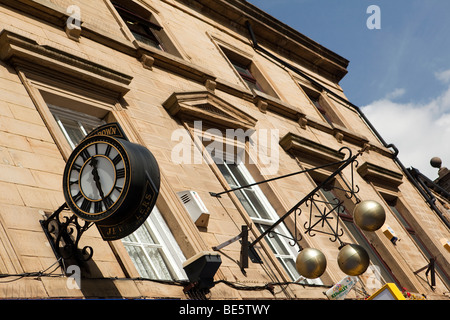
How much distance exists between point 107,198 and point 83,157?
63 centimetres

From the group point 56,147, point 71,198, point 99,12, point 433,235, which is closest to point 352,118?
point 433,235

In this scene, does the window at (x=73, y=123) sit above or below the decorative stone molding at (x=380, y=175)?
above

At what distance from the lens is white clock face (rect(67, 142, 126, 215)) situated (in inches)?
207

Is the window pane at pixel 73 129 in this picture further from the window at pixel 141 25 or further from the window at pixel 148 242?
the window at pixel 141 25

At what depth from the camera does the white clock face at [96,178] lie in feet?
17.3

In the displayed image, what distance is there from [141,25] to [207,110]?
134 inches

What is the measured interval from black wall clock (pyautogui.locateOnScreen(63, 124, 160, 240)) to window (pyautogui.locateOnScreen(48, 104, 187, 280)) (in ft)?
5.93

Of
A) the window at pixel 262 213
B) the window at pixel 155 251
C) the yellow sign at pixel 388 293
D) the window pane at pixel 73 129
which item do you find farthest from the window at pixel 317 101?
the yellow sign at pixel 388 293

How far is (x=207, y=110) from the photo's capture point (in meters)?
10.8

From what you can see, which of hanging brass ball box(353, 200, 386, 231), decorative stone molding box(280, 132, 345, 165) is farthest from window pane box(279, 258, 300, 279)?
decorative stone molding box(280, 132, 345, 165)

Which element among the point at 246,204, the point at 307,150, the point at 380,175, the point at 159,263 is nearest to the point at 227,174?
the point at 246,204

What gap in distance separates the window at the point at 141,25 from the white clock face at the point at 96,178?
729 centimetres

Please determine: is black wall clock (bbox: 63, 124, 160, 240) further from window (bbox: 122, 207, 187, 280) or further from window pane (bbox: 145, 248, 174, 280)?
window pane (bbox: 145, 248, 174, 280)
